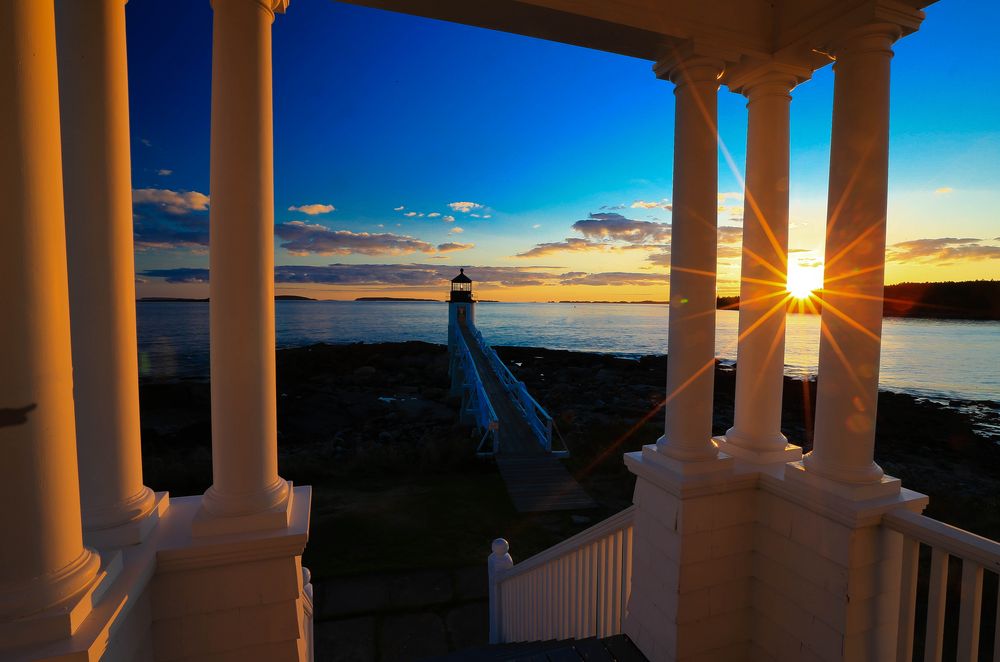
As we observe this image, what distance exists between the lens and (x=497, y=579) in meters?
7.71

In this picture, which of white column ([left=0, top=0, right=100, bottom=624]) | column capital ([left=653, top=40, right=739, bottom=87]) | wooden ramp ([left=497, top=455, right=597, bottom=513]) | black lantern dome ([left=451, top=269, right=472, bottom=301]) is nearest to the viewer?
white column ([left=0, top=0, right=100, bottom=624])

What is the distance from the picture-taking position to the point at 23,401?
2.60 meters

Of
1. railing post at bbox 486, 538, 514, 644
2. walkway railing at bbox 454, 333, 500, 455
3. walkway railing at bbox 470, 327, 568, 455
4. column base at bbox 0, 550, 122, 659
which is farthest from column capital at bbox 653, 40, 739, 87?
walkway railing at bbox 454, 333, 500, 455

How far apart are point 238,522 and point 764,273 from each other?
5.60 meters

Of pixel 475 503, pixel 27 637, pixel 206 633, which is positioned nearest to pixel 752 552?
pixel 206 633

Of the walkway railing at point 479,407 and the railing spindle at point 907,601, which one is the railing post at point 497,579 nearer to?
the railing spindle at point 907,601

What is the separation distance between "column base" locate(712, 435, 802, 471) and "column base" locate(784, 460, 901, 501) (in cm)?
62

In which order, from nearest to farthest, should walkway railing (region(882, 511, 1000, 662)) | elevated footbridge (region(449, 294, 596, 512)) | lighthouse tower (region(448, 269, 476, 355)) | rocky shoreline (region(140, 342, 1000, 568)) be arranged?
walkway railing (region(882, 511, 1000, 662)) → elevated footbridge (region(449, 294, 596, 512)) → rocky shoreline (region(140, 342, 1000, 568)) → lighthouse tower (region(448, 269, 476, 355))

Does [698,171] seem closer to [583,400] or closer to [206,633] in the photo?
[206,633]

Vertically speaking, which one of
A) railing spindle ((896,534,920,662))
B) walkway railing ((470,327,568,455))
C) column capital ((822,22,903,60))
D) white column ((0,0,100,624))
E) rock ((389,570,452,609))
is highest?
column capital ((822,22,903,60))

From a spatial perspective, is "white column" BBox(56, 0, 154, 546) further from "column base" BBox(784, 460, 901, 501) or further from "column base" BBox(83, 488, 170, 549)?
"column base" BBox(784, 460, 901, 501)

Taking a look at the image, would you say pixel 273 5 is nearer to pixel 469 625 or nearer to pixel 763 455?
pixel 763 455

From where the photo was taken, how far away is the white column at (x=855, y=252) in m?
4.23

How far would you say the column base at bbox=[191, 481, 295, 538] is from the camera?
3.97 metres
